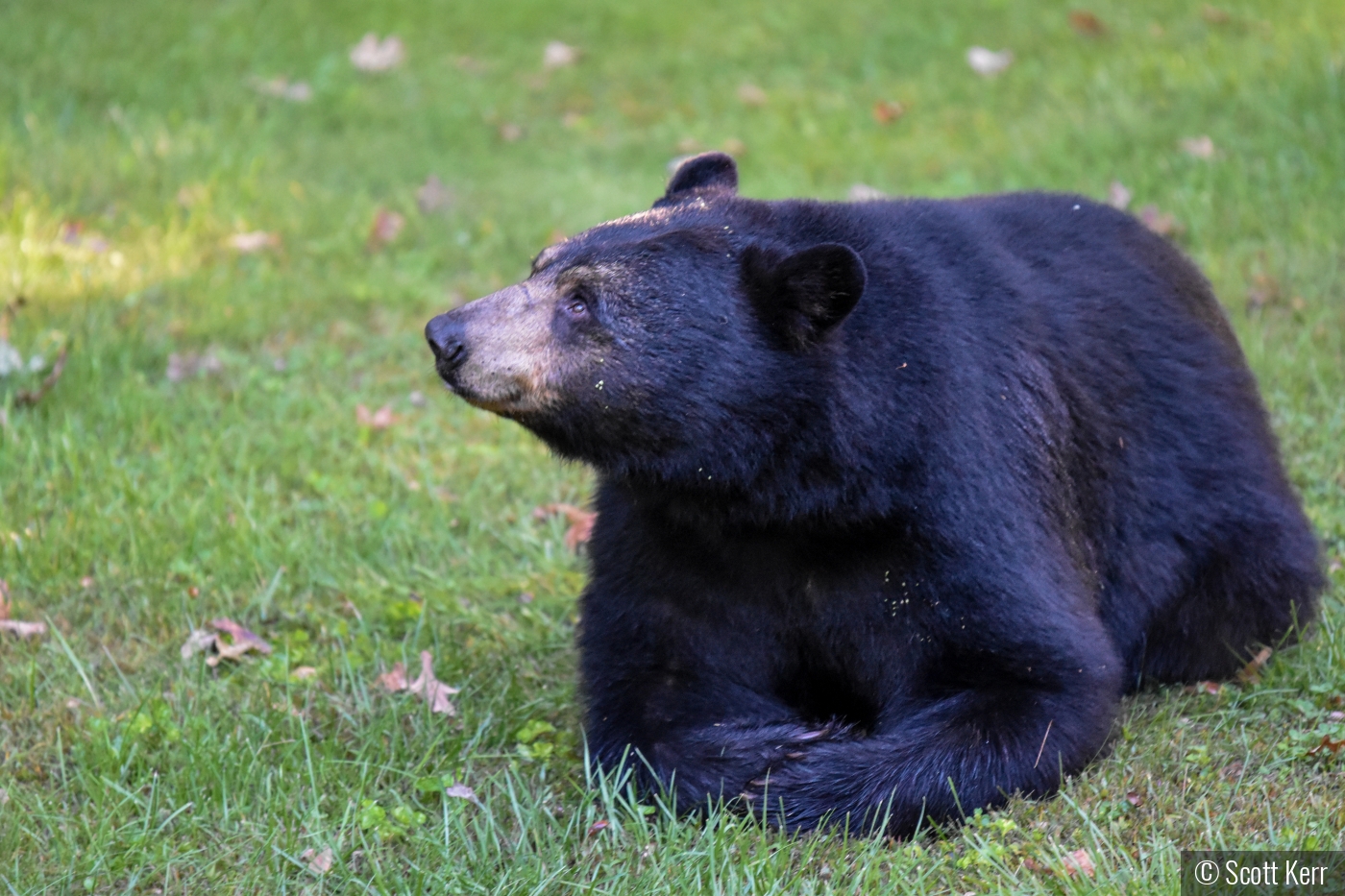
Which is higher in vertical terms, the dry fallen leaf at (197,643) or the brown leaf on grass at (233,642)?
the dry fallen leaf at (197,643)

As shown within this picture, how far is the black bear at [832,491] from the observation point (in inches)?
129

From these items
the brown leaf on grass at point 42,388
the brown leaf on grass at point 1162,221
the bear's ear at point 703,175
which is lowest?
the brown leaf on grass at point 42,388

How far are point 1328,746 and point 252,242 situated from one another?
5536mm

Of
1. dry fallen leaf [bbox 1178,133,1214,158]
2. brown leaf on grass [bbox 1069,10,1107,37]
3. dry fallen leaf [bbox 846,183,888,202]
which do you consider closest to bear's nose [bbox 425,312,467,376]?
dry fallen leaf [bbox 846,183,888,202]

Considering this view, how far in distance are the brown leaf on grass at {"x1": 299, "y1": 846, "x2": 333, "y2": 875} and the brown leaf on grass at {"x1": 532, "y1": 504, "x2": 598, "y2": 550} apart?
190cm

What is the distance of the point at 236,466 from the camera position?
206 inches

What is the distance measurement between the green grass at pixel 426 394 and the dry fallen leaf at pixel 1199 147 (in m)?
0.10

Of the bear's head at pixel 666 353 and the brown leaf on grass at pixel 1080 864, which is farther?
the bear's head at pixel 666 353

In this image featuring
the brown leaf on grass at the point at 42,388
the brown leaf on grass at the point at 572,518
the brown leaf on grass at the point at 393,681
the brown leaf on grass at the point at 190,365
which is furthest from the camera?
the brown leaf on grass at the point at 190,365

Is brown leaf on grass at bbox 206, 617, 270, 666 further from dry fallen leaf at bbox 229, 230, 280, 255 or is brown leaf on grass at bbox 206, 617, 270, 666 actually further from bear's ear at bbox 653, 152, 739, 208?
dry fallen leaf at bbox 229, 230, 280, 255

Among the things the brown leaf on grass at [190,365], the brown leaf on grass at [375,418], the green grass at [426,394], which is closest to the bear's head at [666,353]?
the green grass at [426,394]

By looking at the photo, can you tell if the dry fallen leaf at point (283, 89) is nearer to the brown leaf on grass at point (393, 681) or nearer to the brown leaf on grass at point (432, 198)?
the brown leaf on grass at point (432, 198)

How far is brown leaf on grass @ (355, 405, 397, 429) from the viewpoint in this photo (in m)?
5.71

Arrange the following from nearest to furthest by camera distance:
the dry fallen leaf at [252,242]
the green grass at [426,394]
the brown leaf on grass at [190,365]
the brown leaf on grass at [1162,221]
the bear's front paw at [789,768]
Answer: the green grass at [426,394]
the bear's front paw at [789,768]
the brown leaf on grass at [190,365]
the brown leaf on grass at [1162,221]
the dry fallen leaf at [252,242]
